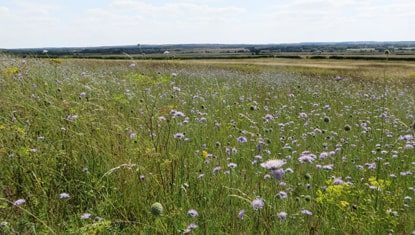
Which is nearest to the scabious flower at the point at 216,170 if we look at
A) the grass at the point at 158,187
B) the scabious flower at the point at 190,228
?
the grass at the point at 158,187

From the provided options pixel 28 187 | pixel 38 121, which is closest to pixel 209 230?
pixel 28 187

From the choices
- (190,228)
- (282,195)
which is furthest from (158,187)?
(282,195)

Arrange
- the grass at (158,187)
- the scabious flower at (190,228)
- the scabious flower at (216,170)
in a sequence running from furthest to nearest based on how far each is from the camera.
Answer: the scabious flower at (216,170), the grass at (158,187), the scabious flower at (190,228)

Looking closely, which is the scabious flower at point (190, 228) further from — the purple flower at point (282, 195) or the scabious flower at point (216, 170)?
the scabious flower at point (216, 170)

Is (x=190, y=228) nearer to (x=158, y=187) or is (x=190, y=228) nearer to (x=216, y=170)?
(x=158, y=187)

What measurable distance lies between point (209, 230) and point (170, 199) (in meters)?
0.40

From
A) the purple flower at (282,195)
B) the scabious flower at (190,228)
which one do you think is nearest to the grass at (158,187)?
the scabious flower at (190,228)

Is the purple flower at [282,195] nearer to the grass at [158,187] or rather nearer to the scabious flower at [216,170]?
the grass at [158,187]

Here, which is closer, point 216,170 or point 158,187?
point 158,187

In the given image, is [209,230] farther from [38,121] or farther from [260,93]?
[260,93]

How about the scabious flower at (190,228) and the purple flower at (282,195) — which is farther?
the purple flower at (282,195)

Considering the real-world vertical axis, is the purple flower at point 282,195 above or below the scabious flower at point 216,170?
above

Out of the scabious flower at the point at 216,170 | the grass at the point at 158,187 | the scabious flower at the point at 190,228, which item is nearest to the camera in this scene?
the scabious flower at the point at 190,228

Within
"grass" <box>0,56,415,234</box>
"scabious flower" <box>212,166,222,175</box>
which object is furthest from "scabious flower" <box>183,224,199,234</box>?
"scabious flower" <box>212,166,222,175</box>
